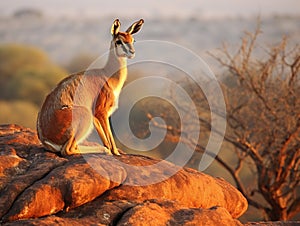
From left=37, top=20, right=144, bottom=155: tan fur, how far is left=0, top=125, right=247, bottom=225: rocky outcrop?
27cm

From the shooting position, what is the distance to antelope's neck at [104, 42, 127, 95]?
9.66 meters

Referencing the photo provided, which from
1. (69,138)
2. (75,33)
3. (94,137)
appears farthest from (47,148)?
(75,33)

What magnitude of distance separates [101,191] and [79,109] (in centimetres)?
139

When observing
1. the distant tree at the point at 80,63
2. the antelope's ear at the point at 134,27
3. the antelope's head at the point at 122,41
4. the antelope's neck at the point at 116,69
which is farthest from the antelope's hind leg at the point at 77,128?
the distant tree at the point at 80,63

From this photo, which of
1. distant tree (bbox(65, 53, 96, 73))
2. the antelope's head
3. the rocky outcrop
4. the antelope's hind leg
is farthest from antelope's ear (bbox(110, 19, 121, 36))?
distant tree (bbox(65, 53, 96, 73))

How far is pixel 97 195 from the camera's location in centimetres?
834

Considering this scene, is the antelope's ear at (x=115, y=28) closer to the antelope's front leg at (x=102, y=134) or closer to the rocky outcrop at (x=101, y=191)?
the antelope's front leg at (x=102, y=134)

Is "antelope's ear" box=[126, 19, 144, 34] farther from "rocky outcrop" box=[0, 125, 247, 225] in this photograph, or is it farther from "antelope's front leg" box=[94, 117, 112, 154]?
"rocky outcrop" box=[0, 125, 247, 225]

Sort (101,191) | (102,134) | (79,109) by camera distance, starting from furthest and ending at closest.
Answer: (102,134)
(79,109)
(101,191)

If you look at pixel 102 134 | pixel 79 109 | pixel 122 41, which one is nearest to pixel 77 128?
pixel 79 109

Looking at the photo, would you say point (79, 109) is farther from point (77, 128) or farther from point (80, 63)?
point (80, 63)

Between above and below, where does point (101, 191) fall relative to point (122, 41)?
below

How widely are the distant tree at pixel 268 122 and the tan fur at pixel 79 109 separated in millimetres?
6851

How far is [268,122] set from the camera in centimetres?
1641
